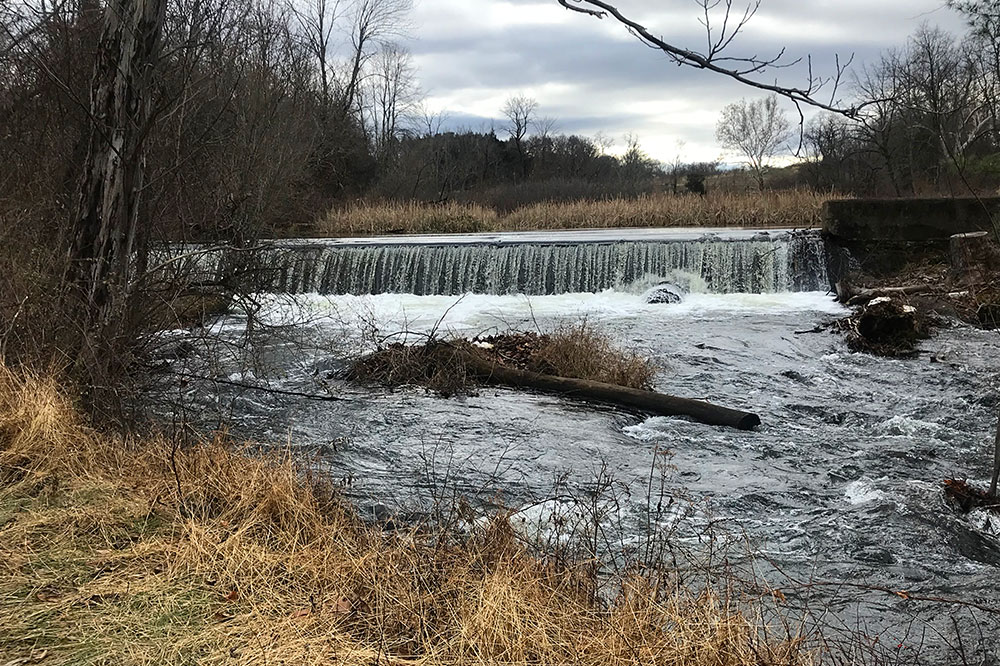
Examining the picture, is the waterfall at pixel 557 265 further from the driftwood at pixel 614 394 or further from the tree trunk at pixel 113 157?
the tree trunk at pixel 113 157

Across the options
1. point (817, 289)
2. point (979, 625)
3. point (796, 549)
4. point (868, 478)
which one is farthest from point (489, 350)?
point (817, 289)

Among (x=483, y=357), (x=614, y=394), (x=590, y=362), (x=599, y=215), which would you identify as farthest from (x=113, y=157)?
(x=599, y=215)

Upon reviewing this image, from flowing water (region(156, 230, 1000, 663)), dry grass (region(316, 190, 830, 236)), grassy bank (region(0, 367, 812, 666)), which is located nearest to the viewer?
grassy bank (region(0, 367, 812, 666))

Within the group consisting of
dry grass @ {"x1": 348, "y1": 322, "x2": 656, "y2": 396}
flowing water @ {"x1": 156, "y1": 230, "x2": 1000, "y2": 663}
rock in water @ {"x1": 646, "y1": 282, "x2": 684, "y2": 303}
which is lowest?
flowing water @ {"x1": 156, "y1": 230, "x2": 1000, "y2": 663}

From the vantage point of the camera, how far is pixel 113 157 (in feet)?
19.6

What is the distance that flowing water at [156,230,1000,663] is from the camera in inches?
166

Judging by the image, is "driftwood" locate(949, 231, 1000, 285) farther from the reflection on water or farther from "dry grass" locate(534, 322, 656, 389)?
"dry grass" locate(534, 322, 656, 389)

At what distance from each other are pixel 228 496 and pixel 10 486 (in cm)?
115

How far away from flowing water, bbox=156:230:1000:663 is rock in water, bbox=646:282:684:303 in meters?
2.40

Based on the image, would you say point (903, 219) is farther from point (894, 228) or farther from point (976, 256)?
point (976, 256)

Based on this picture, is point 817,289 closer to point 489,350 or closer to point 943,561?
point 489,350

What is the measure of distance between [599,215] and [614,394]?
52.2 feet

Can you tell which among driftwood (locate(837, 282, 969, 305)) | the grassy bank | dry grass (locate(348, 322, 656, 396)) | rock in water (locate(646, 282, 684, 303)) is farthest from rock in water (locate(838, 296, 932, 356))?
the grassy bank

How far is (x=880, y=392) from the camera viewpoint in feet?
26.5
